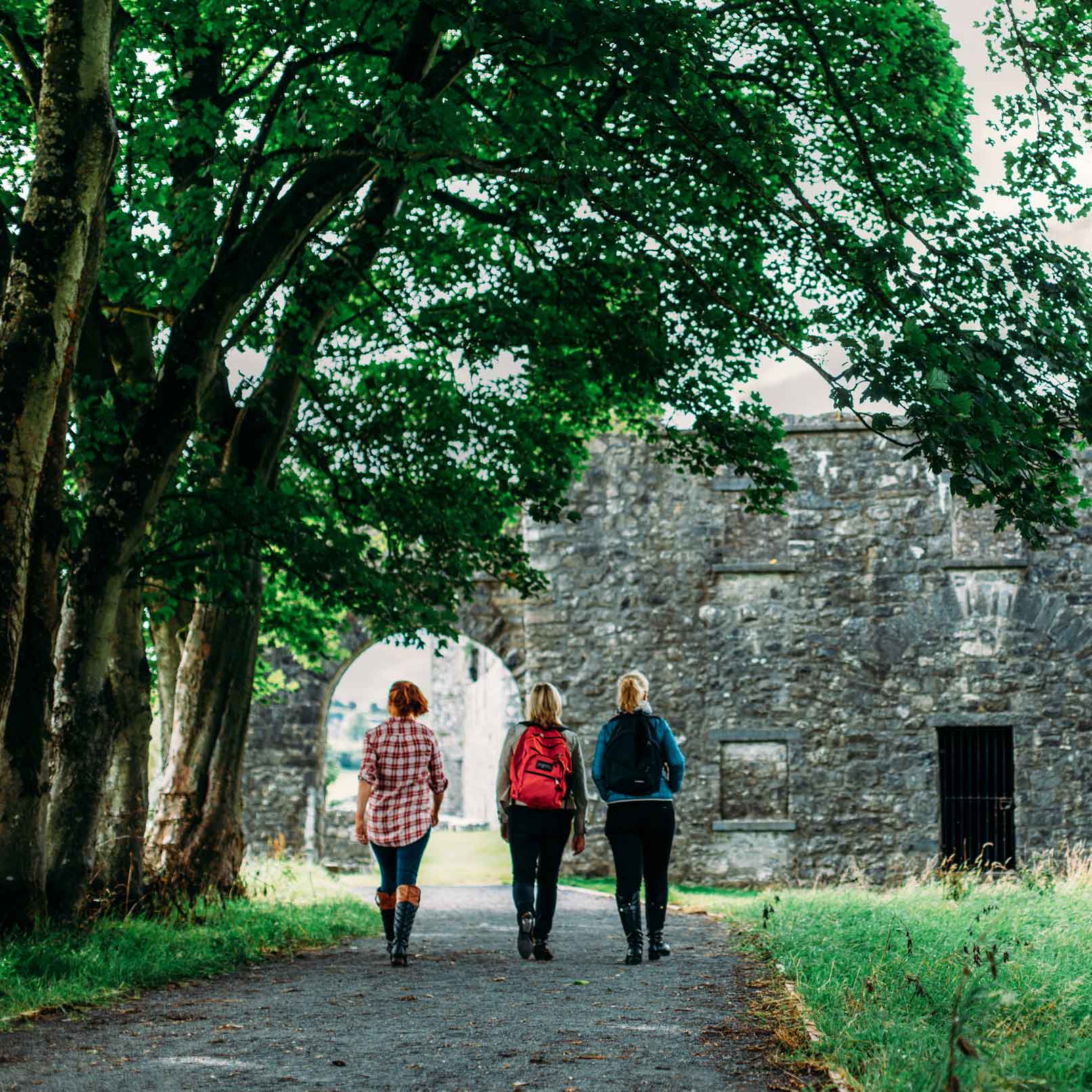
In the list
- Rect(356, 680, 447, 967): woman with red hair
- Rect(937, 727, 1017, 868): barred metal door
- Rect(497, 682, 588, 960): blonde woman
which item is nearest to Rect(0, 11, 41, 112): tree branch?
Rect(356, 680, 447, 967): woman with red hair

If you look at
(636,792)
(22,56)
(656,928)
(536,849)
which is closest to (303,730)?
(536,849)

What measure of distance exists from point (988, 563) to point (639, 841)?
11.1 metres

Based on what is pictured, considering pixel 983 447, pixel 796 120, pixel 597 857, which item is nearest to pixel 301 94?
pixel 796 120

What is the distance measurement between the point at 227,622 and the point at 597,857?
8.75 metres

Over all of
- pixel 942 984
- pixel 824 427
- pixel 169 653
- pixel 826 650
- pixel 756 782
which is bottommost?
pixel 756 782

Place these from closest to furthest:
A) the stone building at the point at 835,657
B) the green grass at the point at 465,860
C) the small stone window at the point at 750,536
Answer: the stone building at the point at 835,657 → the small stone window at the point at 750,536 → the green grass at the point at 465,860

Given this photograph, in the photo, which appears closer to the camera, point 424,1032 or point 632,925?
point 424,1032

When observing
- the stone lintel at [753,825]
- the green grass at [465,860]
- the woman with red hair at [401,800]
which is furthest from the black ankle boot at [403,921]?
the stone lintel at [753,825]

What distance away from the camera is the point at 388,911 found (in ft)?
27.3

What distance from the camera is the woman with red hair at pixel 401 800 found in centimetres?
807

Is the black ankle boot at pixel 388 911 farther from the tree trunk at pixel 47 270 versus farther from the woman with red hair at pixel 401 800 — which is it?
the tree trunk at pixel 47 270

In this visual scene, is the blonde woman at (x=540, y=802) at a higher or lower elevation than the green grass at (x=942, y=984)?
higher

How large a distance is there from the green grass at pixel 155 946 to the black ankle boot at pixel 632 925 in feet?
7.82

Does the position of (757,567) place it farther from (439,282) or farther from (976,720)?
(439,282)
